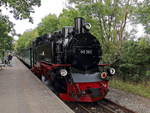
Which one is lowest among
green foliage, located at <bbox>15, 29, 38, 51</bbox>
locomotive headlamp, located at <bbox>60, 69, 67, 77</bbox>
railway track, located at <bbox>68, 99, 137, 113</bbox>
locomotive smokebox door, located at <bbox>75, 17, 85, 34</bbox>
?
railway track, located at <bbox>68, 99, 137, 113</bbox>

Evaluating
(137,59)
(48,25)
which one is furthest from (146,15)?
(48,25)

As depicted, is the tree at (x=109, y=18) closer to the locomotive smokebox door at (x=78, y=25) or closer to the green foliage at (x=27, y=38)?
the locomotive smokebox door at (x=78, y=25)

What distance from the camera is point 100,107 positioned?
855 centimetres

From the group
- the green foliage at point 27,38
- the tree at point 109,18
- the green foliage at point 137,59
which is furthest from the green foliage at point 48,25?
the green foliage at point 137,59

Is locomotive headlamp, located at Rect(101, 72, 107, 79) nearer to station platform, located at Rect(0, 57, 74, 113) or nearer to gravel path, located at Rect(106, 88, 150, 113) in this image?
gravel path, located at Rect(106, 88, 150, 113)

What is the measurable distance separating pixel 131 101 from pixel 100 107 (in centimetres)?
148

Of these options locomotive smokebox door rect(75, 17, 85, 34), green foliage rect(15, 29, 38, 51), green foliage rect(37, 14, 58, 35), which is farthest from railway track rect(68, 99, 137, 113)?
green foliage rect(15, 29, 38, 51)

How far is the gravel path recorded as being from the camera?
7.88 m

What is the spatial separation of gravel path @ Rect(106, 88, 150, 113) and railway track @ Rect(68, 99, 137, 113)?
0.37m

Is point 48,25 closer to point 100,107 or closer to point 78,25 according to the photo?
point 78,25

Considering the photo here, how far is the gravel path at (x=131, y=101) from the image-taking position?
25.8 feet

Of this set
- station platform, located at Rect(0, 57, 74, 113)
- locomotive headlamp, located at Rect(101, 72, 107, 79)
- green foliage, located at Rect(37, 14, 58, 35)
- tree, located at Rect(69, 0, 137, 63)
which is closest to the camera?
station platform, located at Rect(0, 57, 74, 113)

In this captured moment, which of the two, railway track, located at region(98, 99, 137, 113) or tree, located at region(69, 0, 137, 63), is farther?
tree, located at region(69, 0, 137, 63)

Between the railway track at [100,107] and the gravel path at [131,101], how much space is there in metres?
0.37
